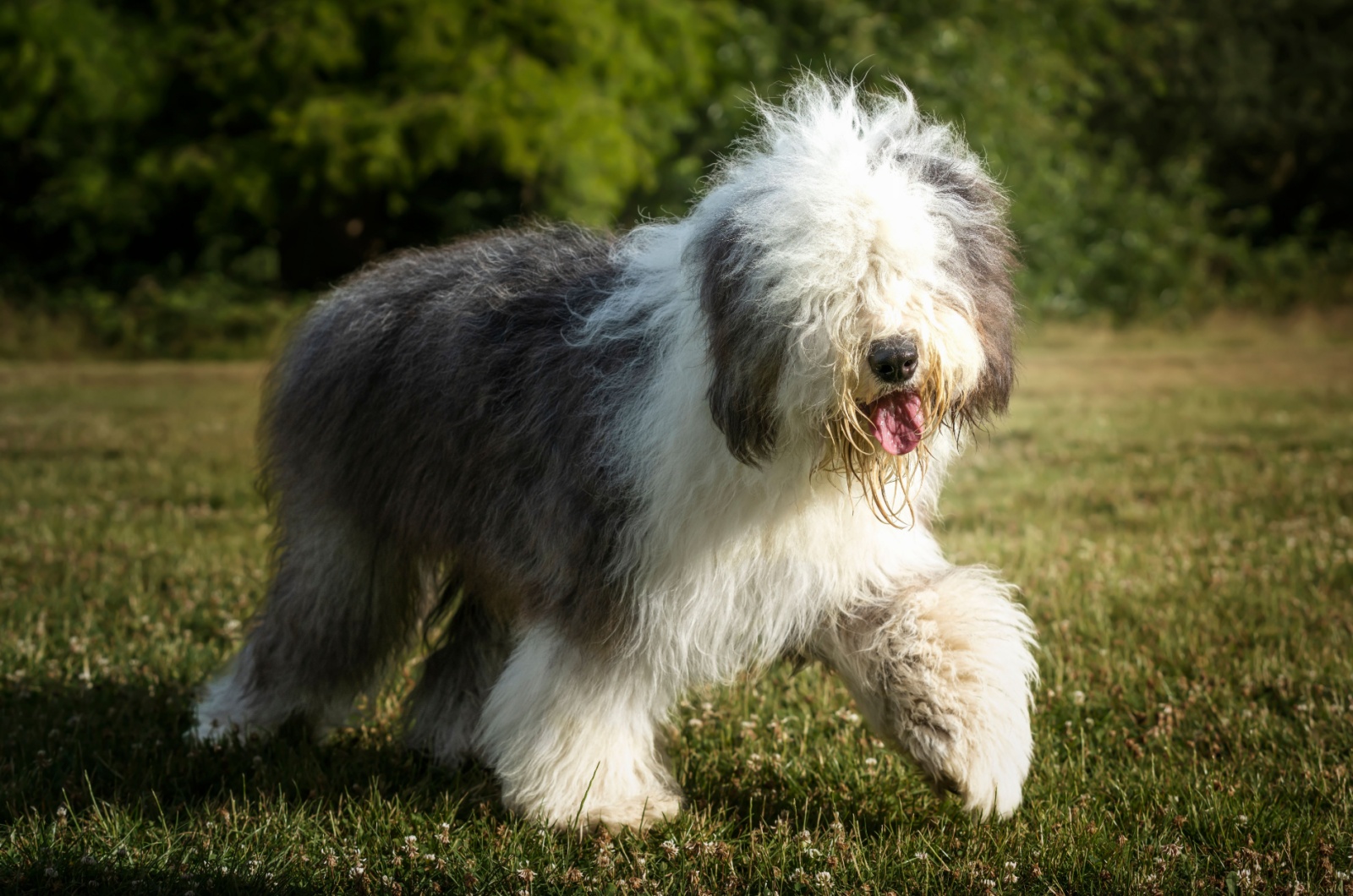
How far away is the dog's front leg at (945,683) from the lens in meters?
3.26

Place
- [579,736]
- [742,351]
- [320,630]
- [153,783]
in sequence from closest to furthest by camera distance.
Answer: [742,351], [579,736], [153,783], [320,630]

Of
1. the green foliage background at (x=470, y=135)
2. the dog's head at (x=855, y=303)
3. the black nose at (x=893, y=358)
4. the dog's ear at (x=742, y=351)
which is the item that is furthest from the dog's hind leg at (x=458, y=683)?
the green foliage background at (x=470, y=135)

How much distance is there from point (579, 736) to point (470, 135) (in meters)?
12.4

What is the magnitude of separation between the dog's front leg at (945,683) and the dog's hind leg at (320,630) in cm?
146

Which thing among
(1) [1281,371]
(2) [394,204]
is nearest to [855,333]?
(1) [1281,371]

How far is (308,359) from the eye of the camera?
4207 millimetres

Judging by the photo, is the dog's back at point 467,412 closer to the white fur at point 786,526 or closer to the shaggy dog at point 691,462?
the shaggy dog at point 691,462

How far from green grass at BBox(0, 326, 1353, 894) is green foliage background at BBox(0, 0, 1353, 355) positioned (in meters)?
7.88

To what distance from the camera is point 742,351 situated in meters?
2.98

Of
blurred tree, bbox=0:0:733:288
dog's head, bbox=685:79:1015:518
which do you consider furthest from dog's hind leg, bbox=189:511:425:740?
blurred tree, bbox=0:0:733:288

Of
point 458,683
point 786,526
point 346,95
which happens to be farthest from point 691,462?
point 346,95

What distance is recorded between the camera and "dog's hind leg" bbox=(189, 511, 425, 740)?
13.3ft

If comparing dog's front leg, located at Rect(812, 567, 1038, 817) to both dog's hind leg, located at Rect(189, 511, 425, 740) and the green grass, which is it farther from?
dog's hind leg, located at Rect(189, 511, 425, 740)

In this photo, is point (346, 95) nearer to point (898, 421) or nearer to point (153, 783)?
point (153, 783)
